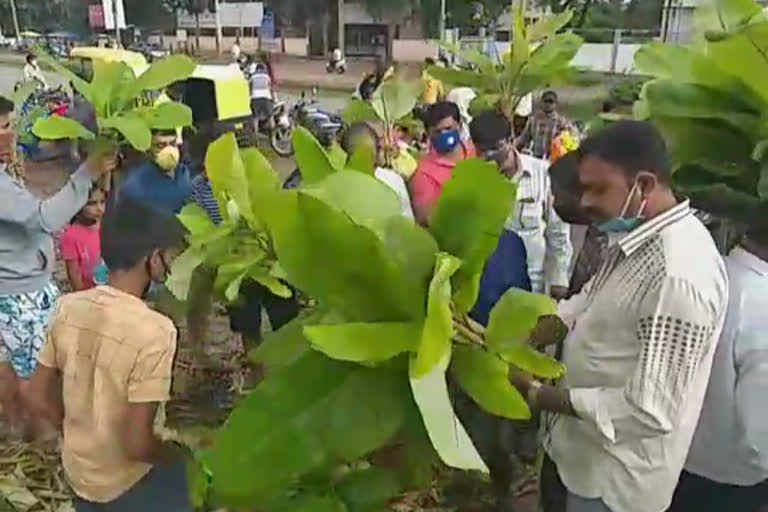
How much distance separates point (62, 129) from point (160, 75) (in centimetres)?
24

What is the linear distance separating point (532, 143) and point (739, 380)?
11.1ft

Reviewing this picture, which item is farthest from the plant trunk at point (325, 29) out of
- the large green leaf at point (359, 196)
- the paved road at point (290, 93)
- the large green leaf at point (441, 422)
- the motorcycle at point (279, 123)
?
the large green leaf at point (441, 422)

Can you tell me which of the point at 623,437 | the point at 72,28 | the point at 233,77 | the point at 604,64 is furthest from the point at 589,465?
the point at 72,28

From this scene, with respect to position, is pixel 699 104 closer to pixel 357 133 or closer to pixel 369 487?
pixel 369 487

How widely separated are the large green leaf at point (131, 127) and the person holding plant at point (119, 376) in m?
0.37

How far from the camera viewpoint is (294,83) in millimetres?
16094

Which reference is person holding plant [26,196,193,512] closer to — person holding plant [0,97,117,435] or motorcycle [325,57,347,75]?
person holding plant [0,97,117,435]

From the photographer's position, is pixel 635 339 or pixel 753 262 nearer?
pixel 635 339

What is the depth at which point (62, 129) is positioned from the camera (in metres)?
1.82

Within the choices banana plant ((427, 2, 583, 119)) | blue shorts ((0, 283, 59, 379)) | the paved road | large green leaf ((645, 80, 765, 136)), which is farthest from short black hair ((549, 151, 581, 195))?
the paved road

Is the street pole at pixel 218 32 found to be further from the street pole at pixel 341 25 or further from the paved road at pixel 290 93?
the paved road at pixel 290 93

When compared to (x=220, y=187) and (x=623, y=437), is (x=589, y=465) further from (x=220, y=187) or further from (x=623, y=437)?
(x=220, y=187)

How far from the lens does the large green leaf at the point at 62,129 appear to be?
1.81 m

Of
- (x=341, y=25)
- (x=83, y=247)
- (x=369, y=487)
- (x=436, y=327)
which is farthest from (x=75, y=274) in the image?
Result: (x=341, y=25)
